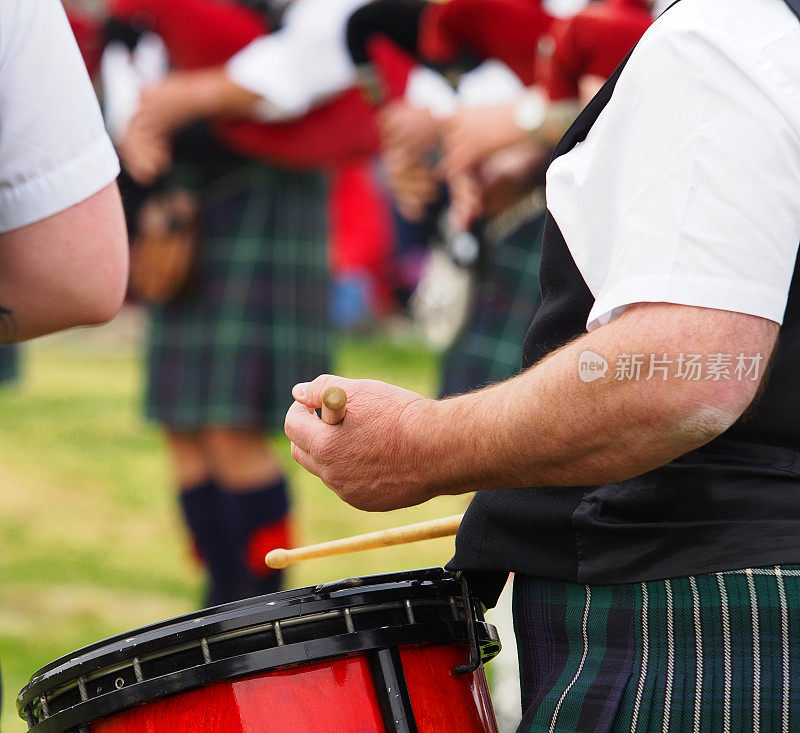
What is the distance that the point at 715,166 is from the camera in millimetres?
904

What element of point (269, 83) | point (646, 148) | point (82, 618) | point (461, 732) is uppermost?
point (269, 83)

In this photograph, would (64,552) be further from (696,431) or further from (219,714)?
(696,431)

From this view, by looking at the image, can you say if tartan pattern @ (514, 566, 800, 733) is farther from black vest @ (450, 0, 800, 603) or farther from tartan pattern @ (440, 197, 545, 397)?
tartan pattern @ (440, 197, 545, 397)

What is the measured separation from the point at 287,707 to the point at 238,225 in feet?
7.78

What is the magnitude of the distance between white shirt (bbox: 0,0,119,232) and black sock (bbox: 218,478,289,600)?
6.25 feet

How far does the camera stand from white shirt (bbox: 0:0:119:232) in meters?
1.21

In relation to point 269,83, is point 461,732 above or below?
below

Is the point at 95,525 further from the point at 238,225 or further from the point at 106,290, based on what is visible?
the point at 106,290

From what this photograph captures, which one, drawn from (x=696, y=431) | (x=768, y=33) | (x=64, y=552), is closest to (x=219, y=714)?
(x=696, y=431)

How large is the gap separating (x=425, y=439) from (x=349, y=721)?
0.30 meters

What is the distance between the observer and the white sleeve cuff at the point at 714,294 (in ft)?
2.98

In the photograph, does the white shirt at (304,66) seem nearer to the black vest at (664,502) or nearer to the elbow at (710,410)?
the black vest at (664,502)

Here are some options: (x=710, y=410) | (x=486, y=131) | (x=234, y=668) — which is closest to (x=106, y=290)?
(x=234, y=668)

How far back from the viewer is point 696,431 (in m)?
0.95
